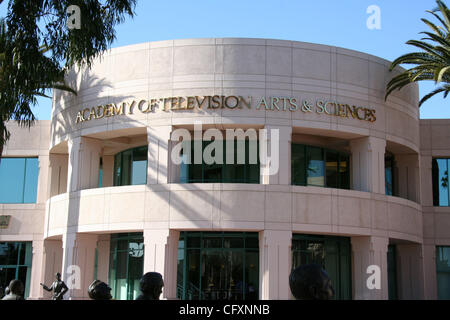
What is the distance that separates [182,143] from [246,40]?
5.42 metres

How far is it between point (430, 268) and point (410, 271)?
3.95 feet

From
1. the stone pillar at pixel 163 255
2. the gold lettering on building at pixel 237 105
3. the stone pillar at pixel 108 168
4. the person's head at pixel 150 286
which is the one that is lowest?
the person's head at pixel 150 286

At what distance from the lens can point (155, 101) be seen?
27.4 m

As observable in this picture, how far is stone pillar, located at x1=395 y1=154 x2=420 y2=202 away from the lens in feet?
105

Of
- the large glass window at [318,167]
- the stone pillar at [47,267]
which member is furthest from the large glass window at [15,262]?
the large glass window at [318,167]

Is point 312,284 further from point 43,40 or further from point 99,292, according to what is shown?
point 43,40

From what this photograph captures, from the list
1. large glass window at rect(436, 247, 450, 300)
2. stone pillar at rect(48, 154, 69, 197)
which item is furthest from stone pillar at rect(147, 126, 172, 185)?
large glass window at rect(436, 247, 450, 300)

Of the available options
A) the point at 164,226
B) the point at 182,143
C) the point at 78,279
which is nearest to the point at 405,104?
the point at 182,143

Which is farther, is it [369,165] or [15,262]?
[15,262]

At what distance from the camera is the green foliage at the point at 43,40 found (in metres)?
24.4


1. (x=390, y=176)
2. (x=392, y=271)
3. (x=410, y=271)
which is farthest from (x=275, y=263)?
(x=390, y=176)

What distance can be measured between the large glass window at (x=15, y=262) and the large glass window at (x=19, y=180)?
246 centimetres

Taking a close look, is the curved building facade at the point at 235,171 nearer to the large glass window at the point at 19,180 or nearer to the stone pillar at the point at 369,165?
the stone pillar at the point at 369,165

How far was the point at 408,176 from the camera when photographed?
3222 cm
